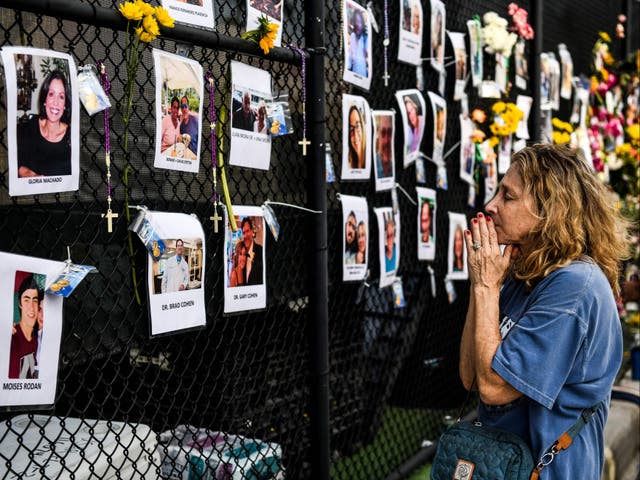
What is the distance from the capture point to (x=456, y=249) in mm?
4809

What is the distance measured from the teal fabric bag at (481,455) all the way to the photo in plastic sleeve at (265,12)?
169cm

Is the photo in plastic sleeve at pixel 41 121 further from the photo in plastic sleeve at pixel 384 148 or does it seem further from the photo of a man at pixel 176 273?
the photo in plastic sleeve at pixel 384 148

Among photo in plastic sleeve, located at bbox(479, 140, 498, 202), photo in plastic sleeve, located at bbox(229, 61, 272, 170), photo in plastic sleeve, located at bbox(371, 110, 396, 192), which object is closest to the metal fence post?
photo in plastic sleeve, located at bbox(229, 61, 272, 170)

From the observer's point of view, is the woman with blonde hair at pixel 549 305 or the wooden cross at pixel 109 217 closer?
the woman with blonde hair at pixel 549 305

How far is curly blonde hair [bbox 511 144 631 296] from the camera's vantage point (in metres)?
2.27

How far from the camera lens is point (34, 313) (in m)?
2.08

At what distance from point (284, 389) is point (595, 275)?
1.72m

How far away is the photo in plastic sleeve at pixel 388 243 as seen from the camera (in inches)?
151

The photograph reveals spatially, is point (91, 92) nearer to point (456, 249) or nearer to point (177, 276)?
point (177, 276)

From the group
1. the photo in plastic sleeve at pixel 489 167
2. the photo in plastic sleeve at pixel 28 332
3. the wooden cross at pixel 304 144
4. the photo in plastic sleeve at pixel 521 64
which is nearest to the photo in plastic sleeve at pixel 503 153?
the photo in plastic sleeve at pixel 489 167

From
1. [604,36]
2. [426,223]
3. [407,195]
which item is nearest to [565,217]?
[407,195]

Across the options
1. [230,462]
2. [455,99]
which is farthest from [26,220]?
[455,99]

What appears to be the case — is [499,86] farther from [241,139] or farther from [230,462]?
[230,462]

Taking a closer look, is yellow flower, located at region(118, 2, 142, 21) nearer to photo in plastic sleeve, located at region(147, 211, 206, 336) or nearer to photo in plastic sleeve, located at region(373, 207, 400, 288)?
photo in plastic sleeve, located at region(147, 211, 206, 336)
